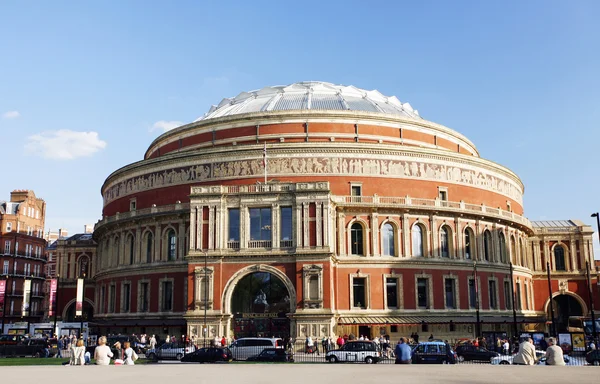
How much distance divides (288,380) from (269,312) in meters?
25.7

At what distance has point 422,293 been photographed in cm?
5000

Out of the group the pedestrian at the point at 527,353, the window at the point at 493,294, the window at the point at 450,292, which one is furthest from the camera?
the window at the point at 493,294

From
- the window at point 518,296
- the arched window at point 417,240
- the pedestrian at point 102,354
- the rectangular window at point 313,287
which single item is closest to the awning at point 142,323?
the rectangular window at point 313,287

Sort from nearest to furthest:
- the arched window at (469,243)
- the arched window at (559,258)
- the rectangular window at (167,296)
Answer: the rectangular window at (167,296) → the arched window at (469,243) → the arched window at (559,258)

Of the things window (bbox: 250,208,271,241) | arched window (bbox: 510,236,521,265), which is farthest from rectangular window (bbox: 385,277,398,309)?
arched window (bbox: 510,236,521,265)

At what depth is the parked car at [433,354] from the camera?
30.0 meters

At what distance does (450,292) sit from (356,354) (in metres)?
20.3

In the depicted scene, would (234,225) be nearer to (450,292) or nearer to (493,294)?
(450,292)

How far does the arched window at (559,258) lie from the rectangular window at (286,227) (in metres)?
36.2

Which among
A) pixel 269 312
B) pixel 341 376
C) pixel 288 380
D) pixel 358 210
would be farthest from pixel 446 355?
pixel 358 210

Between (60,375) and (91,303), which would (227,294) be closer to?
(60,375)

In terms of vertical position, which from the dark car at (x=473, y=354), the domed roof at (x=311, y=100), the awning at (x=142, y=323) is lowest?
the dark car at (x=473, y=354)

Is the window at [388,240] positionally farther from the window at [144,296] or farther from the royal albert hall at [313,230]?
the window at [144,296]

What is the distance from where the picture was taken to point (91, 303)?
2842 inches
